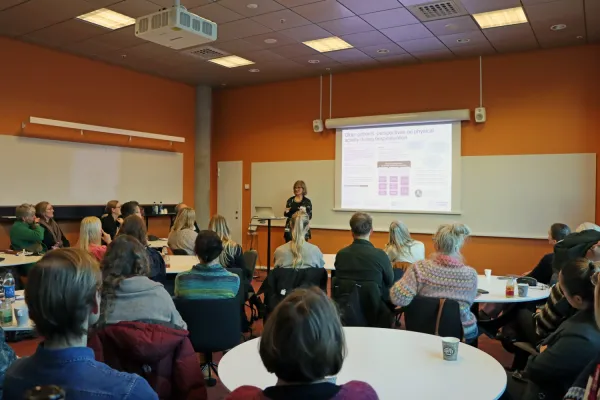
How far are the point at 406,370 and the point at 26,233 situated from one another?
16.4ft

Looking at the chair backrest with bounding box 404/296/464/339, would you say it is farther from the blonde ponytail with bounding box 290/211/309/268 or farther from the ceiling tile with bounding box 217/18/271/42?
the ceiling tile with bounding box 217/18/271/42

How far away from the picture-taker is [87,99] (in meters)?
7.66

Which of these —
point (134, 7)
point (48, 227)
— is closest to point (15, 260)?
point (48, 227)

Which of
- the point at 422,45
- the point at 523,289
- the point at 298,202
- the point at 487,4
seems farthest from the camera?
the point at 298,202

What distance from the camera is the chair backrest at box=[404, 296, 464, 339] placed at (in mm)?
3016

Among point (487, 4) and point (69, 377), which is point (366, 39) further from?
point (69, 377)

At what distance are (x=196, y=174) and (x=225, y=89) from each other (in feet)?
5.65

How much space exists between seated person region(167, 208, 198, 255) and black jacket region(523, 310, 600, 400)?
394 cm

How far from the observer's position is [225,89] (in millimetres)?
9672

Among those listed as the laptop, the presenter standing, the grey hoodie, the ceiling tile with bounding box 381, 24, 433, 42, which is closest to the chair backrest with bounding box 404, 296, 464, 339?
the grey hoodie

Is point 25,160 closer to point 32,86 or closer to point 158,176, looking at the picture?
point 32,86

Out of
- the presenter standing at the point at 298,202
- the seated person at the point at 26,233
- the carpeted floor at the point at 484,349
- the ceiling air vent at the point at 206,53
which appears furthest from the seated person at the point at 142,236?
the presenter standing at the point at 298,202

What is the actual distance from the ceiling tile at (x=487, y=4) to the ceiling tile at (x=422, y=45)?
1.10 metres

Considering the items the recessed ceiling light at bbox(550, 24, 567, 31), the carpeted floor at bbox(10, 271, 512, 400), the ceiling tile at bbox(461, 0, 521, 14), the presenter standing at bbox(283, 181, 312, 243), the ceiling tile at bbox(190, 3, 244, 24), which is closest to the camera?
the carpeted floor at bbox(10, 271, 512, 400)
